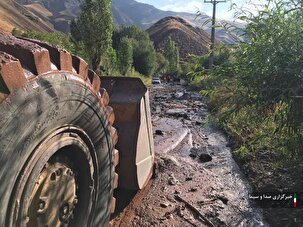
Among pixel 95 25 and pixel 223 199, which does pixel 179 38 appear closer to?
pixel 95 25

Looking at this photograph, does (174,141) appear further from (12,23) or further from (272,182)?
(12,23)

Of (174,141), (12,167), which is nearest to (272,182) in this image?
(174,141)

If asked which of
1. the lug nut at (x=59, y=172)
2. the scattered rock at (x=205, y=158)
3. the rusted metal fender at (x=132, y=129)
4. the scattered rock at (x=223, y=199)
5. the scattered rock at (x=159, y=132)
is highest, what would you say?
the lug nut at (x=59, y=172)

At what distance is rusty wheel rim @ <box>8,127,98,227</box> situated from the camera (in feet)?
5.26

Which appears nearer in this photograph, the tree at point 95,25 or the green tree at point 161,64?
the tree at point 95,25

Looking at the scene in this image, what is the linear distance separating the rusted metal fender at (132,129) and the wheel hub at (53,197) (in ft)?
5.06

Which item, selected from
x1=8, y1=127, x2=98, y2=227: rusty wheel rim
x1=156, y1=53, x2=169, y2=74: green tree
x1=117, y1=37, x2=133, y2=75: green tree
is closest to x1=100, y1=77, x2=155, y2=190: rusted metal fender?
x1=8, y1=127, x2=98, y2=227: rusty wheel rim

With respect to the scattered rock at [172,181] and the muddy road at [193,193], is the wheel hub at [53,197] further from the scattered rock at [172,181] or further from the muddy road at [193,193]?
the scattered rock at [172,181]

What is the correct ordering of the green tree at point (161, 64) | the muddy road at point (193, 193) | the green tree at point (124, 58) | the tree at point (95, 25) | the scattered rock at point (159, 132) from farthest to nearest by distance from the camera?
1. the green tree at point (161, 64)
2. the green tree at point (124, 58)
3. the tree at point (95, 25)
4. the scattered rock at point (159, 132)
5. the muddy road at point (193, 193)

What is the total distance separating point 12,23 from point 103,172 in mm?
94370

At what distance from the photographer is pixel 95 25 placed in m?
16.6

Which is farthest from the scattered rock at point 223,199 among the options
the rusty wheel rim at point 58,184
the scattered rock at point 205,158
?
the rusty wheel rim at point 58,184

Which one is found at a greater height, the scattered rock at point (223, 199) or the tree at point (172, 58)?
the scattered rock at point (223, 199)

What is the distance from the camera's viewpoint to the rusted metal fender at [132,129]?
12.0 feet
